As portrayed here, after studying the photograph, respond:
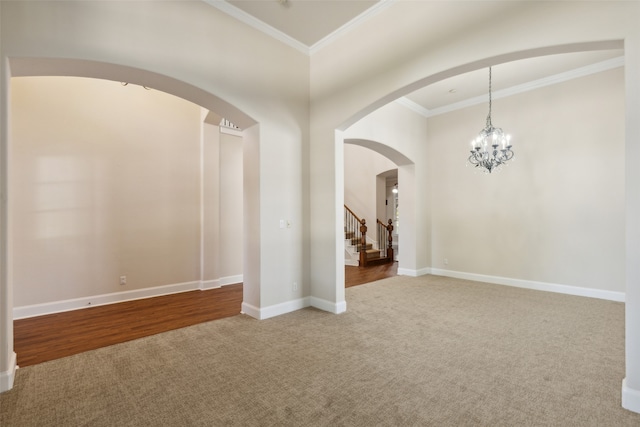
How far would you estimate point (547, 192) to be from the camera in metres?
5.52

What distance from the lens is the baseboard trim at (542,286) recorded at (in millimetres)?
4910

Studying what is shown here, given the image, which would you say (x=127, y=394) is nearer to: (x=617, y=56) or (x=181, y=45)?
(x=181, y=45)

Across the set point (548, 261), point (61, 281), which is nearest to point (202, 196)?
point (61, 281)

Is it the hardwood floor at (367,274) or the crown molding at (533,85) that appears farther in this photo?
the hardwood floor at (367,274)

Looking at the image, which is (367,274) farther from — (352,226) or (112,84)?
(112,84)

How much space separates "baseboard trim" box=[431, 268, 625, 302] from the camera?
193 inches

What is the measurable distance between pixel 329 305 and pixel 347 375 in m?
1.77

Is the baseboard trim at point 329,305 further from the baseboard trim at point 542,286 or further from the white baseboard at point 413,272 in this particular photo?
the baseboard trim at point 542,286

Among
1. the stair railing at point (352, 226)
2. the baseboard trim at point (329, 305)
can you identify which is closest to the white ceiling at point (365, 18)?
the baseboard trim at point (329, 305)

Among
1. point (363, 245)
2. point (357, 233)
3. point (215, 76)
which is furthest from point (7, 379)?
point (357, 233)

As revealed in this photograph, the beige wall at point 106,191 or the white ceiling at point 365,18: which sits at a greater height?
the white ceiling at point 365,18

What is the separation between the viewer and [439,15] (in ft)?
10.3

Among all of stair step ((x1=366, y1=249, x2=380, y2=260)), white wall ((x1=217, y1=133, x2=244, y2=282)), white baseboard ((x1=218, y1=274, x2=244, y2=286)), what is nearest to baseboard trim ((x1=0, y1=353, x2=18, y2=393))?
white baseboard ((x1=218, y1=274, x2=244, y2=286))

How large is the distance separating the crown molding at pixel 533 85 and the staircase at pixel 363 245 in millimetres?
3580
